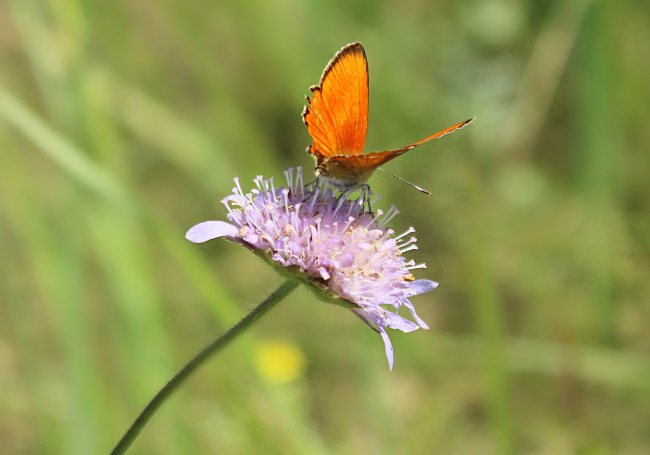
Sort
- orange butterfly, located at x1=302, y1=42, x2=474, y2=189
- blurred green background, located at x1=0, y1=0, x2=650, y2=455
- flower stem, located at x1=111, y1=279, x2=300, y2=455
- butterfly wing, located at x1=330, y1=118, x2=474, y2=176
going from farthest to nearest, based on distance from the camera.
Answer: blurred green background, located at x1=0, y1=0, x2=650, y2=455, orange butterfly, located at x1=302, y1=42, x2=474, y2=189, butterfly wing, located at x1=330, y1=118, x2=474, y2=176, flower stem, located at x1=111, y1=279, x2=300, y2=455

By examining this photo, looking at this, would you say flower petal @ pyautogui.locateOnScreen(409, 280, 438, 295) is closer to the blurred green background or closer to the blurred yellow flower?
the blurred green background

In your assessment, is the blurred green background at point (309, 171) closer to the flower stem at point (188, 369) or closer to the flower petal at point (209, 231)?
the flower petal at point (209, 231)

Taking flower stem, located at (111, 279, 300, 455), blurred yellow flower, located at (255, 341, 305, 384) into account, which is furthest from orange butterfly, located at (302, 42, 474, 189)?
blurred yellow flower, located at (255, 341, 305, 384)

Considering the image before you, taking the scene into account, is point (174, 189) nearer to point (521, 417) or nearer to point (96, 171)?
point (96, 171)

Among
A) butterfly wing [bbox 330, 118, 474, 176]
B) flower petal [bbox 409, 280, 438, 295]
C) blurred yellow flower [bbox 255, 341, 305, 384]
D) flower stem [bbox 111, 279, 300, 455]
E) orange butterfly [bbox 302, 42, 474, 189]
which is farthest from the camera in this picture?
blurred yellow flower [bbox 255, 341, 305, 384]

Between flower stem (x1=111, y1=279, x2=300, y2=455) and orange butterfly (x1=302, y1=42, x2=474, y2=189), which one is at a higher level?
orange butterfly (x1=302, y1=42, x2=474, y2=189)

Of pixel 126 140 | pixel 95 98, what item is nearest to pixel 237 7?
pixel 126 140

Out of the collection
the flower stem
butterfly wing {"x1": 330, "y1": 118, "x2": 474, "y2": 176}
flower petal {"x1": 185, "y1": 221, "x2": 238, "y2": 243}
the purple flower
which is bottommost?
the flower stem
